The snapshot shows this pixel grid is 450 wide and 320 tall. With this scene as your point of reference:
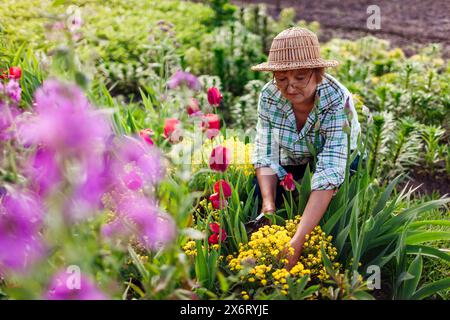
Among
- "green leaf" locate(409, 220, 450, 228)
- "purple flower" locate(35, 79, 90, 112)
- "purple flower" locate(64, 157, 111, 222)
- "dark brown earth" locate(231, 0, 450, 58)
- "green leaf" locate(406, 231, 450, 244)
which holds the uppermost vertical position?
"dark brown earth" locate(231, 0, 450, 58)

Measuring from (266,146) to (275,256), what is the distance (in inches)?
26.7

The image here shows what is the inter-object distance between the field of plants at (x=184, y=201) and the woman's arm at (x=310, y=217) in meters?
0.04

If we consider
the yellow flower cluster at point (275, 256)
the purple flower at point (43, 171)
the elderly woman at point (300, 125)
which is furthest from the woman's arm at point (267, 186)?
the purple flower at point (43, 171)

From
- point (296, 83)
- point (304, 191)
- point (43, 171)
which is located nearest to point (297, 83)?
point (296, 83)

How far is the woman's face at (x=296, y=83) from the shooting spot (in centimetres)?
194

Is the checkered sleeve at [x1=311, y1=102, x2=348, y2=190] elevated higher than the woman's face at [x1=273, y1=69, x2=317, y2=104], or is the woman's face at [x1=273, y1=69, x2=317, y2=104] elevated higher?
the woman's face at [x1=273, y1=69, x2=317, y2=104]

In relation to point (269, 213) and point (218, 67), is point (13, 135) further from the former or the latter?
point (218, 67)

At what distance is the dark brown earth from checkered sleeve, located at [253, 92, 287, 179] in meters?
3.11

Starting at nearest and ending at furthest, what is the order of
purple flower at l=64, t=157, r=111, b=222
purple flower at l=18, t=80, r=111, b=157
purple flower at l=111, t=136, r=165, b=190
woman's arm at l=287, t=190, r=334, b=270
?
purple flower at l=18, t=80, r=111, b=157 → purple flower at l=64, t=157, r=111, b=222 → purple flower at l=111, t=136, r=165, b=190 → woman's arm at l=287, t=190, r=334, b=270

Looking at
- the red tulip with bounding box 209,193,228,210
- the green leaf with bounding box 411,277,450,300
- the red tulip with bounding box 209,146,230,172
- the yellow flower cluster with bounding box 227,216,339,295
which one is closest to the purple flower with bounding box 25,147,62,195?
the red tulip with bounding box 209,146,230,172

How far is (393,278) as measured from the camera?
1887 millimetres

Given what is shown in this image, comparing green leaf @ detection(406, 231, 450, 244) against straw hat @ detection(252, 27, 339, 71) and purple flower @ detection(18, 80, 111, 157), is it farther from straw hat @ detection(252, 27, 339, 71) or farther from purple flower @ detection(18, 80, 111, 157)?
purple flower @ detection(18, 80, 111, 157)

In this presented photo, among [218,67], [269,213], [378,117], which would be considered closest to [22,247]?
[269,213]

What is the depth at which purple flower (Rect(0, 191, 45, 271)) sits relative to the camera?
43.3 inches
